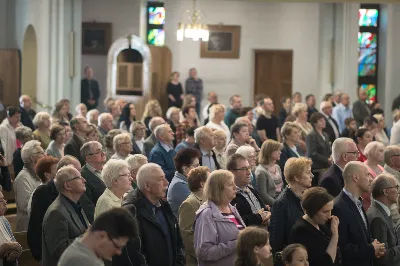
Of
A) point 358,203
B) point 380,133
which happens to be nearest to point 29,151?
point 358,203

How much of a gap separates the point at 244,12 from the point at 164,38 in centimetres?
205

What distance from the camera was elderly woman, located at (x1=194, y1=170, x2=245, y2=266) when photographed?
705cm

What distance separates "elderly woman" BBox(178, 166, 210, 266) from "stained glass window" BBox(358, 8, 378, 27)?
16.0 meters

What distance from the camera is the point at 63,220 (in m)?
6.91

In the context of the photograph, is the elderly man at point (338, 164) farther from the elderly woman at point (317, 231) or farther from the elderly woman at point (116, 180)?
the elderly woman at point (116, 180)

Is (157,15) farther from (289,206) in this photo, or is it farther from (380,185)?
(289,206)

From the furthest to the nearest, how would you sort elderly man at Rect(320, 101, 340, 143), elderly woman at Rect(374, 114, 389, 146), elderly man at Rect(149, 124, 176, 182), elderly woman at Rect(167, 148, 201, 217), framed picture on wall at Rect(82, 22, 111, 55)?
framed picture on wall at Rect(82, 22, 111, 55), elderly woman at Rect(374, 114, 389, 146), elderly man at Rect(320, 101, 340, 143), elderly man at Rect(149, 124, 176, 182), elderly woman at Rect(167, 148, 201, 217)

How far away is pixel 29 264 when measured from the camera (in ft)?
28.5

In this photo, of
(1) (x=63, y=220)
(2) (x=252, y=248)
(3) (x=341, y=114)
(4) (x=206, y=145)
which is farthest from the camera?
(3) (x=341, y=114)

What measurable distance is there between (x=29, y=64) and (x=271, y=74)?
247 inches

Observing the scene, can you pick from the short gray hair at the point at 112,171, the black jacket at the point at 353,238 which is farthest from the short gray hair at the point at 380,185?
the short gray hair at the point at 112,171

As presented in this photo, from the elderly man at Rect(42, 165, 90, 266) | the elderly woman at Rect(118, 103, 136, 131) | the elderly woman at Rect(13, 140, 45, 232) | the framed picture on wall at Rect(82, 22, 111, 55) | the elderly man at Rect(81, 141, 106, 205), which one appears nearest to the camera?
the elderly man at Rect(42, 165, 90, 266)

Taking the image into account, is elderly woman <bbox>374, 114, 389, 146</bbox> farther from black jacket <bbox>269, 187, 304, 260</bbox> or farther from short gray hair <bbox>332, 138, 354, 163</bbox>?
black jacket <bbox>269, 187, 304, 260</bbox>

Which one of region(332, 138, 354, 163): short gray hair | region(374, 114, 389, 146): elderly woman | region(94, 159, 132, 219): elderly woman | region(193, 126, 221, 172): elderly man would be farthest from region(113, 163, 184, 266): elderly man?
region(374, 114, 389, 146): elderly woman
